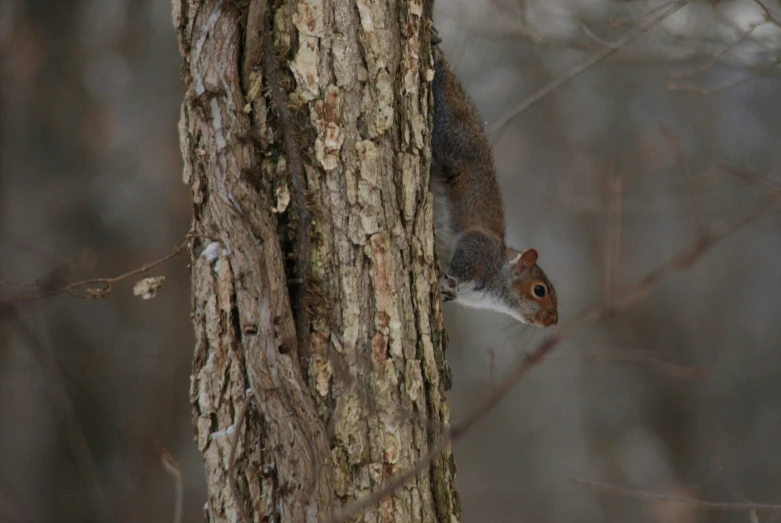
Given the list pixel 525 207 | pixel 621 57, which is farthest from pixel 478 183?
pixel 525 207

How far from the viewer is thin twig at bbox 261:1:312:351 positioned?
177cm

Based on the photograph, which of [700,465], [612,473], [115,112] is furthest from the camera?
[612,473]

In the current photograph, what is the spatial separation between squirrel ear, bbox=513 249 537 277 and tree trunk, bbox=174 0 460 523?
1.46 metres

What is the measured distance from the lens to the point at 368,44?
1828 mm

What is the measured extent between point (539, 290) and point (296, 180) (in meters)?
1.82

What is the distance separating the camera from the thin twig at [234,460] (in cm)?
170

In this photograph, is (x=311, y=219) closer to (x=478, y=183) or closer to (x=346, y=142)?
(x=346, y=142)

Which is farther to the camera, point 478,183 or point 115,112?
point 115,112

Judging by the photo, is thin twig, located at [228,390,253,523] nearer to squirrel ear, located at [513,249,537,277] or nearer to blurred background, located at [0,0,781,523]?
blurred background, located at [0,0,781,523]

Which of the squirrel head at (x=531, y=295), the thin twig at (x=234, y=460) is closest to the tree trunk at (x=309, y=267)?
the thin twig at (x=234, y=460)

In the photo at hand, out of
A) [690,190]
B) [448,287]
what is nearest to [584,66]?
[448,287]

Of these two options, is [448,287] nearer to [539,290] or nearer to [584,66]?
[539,290]

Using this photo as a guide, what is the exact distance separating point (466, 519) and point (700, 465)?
7.03ft

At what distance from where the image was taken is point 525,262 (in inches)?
132
